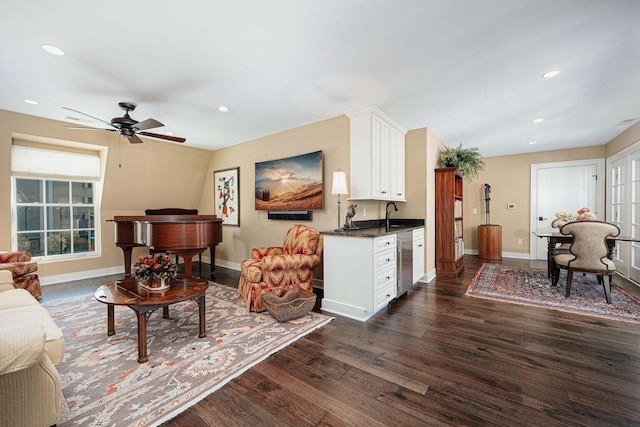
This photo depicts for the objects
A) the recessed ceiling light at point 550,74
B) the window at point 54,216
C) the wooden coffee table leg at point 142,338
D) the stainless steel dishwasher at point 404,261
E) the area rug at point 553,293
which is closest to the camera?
the wooden coffee table leg at point 142,338

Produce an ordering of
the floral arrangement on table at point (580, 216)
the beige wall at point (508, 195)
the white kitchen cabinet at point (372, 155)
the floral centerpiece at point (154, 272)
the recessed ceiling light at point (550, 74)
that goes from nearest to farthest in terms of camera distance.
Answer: the floral centerpiece at point (154, 272)
the recessed ceiling light at point (550, 74)
the white kitchen cabinet at point (372, 155)
the floral arrangement on table at point (580, 216)
the beige wall at point (508, 195)

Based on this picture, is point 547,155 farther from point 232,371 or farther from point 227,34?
point 232,371

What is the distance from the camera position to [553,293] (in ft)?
11.5

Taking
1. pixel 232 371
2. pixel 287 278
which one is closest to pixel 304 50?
pixel 287 278

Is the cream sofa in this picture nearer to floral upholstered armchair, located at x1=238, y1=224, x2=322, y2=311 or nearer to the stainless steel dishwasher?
floral upholstered armchair, located at x1=238, y1=224, x2=322, y2=311

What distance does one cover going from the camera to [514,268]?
499 centimetres

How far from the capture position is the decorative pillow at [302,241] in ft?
10.9

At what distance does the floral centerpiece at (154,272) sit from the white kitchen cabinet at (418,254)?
299 centimetres

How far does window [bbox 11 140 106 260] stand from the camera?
163 inches

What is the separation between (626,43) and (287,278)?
3666 mm

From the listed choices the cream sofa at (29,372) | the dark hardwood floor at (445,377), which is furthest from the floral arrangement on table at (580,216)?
the cream sofa at (29,372)

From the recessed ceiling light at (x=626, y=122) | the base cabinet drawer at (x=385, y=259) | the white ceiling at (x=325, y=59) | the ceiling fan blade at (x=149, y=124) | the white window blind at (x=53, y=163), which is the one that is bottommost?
the base cabinet drawer at (x=385, y=259)

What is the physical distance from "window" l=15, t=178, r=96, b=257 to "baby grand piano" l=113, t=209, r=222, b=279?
1370 mm

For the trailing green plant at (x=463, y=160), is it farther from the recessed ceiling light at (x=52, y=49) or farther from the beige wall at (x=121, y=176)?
the recessed ceiling light at (x=52, y=49)
